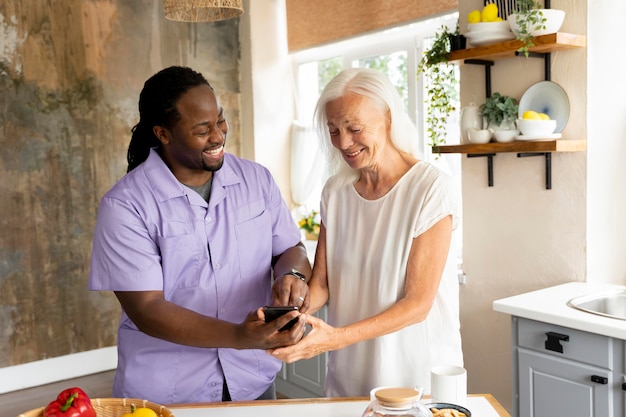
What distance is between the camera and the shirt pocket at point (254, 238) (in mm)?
1906

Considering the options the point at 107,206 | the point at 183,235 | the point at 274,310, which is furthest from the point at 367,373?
the point at 107,206

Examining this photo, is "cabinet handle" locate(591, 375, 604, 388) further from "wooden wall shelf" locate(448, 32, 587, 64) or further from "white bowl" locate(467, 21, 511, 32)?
"white bowl" locate(467, 21, 511, 32)

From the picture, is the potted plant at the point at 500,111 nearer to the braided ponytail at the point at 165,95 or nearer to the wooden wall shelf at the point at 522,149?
the wooden wall shelf at the point at 522,149

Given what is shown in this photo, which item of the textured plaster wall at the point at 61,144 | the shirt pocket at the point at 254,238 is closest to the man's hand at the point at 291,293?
the shirt pocket at the point at 254,238

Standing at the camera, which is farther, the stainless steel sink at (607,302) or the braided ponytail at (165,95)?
the stainless steel sink at (607,302)

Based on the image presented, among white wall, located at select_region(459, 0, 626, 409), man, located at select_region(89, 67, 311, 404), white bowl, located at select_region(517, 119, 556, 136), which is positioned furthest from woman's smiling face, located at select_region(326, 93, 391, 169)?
white wall, located at select_region(459, 0, 626, 409)

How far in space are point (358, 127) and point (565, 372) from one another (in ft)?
4.00

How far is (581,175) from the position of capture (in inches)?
108

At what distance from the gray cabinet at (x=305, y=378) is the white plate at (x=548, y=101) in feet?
5.01

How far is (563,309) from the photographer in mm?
2348

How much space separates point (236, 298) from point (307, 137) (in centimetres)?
320

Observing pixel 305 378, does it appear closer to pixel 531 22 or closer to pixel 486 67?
pixel 486 67

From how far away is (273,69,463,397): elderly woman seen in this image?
1.71m

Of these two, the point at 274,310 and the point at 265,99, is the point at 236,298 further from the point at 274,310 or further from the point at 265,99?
the point at 265,99
